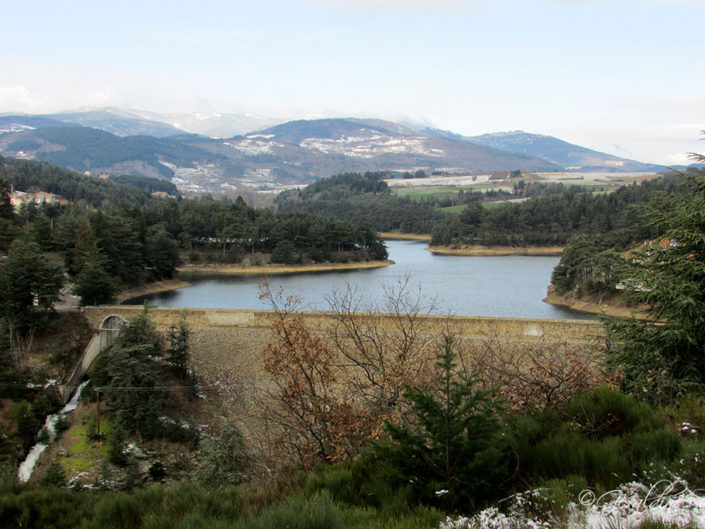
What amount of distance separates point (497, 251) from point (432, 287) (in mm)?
29621

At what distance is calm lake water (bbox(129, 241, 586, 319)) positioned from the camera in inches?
1137

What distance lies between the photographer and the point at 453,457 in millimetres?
3156

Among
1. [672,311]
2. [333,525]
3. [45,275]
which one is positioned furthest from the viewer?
[45,275]

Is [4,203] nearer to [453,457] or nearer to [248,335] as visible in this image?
[248,335]

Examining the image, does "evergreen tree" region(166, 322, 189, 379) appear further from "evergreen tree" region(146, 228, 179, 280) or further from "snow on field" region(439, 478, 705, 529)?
"evergreen tree" region(146, 228, 179, 280)

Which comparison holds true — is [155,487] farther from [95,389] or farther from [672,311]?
[95,389]

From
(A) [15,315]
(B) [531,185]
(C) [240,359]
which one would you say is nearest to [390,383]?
(C) [240,359]

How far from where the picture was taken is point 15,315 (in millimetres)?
A: 17578

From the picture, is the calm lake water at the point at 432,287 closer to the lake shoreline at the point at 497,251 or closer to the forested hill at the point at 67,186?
the lake shoreline at the point at 497,251

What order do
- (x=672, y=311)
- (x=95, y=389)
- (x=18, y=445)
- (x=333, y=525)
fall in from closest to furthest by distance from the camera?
1. (x=333, y=525)
2. (x=672, y=311)
3. (x=18, y=445)
4. (x=95, y=389)

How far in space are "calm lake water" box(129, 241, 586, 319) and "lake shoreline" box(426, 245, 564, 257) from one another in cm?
628

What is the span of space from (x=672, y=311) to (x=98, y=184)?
86492mm

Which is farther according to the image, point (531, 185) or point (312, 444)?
point (531, 185)

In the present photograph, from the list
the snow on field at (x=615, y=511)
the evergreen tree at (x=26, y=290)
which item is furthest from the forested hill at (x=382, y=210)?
the snow on field at (x=615, y=511)
